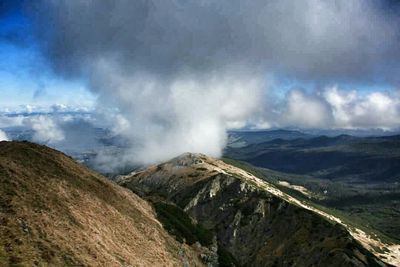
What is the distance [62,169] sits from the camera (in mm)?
103125

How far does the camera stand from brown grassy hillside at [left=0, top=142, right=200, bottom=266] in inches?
2298

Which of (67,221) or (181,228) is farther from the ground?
(67,221)

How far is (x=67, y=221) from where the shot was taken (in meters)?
72.9

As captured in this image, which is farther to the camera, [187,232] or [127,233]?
[187,232]

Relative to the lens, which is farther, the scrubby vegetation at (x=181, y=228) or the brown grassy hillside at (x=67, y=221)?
the scrubby vegetation at (x=181, y=228)

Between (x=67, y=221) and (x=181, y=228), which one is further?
(x=181, y=228)

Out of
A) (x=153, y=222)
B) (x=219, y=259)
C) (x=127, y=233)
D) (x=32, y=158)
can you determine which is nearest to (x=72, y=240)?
(x=127, y=233)

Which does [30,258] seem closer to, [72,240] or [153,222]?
[72,240]

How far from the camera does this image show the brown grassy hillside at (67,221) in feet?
192

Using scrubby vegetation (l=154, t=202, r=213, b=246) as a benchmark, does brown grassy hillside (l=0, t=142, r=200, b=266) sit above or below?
above

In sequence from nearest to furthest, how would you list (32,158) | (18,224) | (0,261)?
(0,261) < (18,224) < (32,158)

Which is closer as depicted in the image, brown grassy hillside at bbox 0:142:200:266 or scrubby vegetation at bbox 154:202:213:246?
brown grassy hillside at bbox 0:142:200:266

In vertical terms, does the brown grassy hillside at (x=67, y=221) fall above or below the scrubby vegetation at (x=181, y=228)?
above

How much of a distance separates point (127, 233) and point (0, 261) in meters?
41.4
